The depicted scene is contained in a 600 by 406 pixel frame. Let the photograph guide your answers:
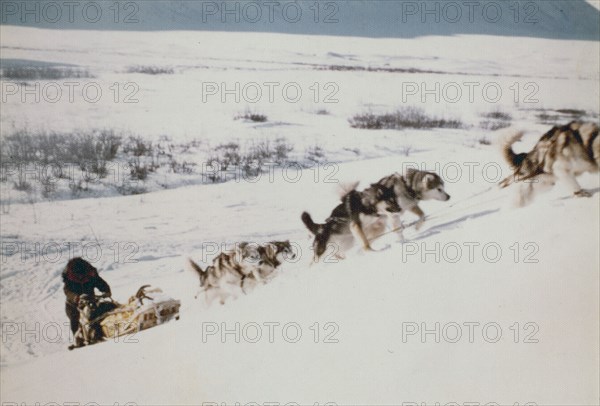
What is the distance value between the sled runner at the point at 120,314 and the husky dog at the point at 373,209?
812mm

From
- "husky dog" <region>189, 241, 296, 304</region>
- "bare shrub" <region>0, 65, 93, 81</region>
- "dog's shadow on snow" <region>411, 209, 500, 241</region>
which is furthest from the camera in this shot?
"dog's shadow on snow" <region>411, 209, 500, 241</region>

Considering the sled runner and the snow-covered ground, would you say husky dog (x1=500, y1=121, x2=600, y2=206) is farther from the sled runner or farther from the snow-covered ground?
the sled runner

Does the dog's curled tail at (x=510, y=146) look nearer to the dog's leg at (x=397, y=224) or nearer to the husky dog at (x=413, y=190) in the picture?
the husky dog at (x=413, y=190)

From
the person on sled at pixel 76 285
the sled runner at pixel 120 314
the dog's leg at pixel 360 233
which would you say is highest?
the dog's leg at pixel 360 233

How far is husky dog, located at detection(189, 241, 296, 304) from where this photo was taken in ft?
9.55

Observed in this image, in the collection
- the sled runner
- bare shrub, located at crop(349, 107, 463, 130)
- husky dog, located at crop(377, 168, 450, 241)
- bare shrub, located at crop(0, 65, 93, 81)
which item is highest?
bare shrub, located at crop(0, 65, 93, 81)

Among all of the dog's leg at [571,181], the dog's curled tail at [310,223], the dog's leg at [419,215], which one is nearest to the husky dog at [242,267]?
the dog's curled tail at [310,223]

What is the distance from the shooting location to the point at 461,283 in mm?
3031

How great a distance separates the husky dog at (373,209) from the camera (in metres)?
2.97

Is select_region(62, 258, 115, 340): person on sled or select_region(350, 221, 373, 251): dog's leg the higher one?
select_region(350, 221, 373, 251): dog's leg

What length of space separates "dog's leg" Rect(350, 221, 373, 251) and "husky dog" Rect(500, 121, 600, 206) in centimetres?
79

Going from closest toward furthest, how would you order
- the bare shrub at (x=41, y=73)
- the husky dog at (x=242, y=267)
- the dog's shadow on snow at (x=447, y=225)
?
the bare shrub at (x=41, y=73) < the husky dog at (x=242, y=267) < the dog's shadow on snow at (x=447, y=225)

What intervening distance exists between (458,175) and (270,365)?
4.53 feet

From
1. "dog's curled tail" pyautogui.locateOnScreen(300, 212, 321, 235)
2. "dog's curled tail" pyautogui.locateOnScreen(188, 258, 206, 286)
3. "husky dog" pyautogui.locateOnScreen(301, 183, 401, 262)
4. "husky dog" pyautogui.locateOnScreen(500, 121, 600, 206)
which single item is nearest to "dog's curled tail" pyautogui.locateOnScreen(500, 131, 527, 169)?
"husky dog" pyautogui.locateOnScreen(500, 121, 600, 206)
